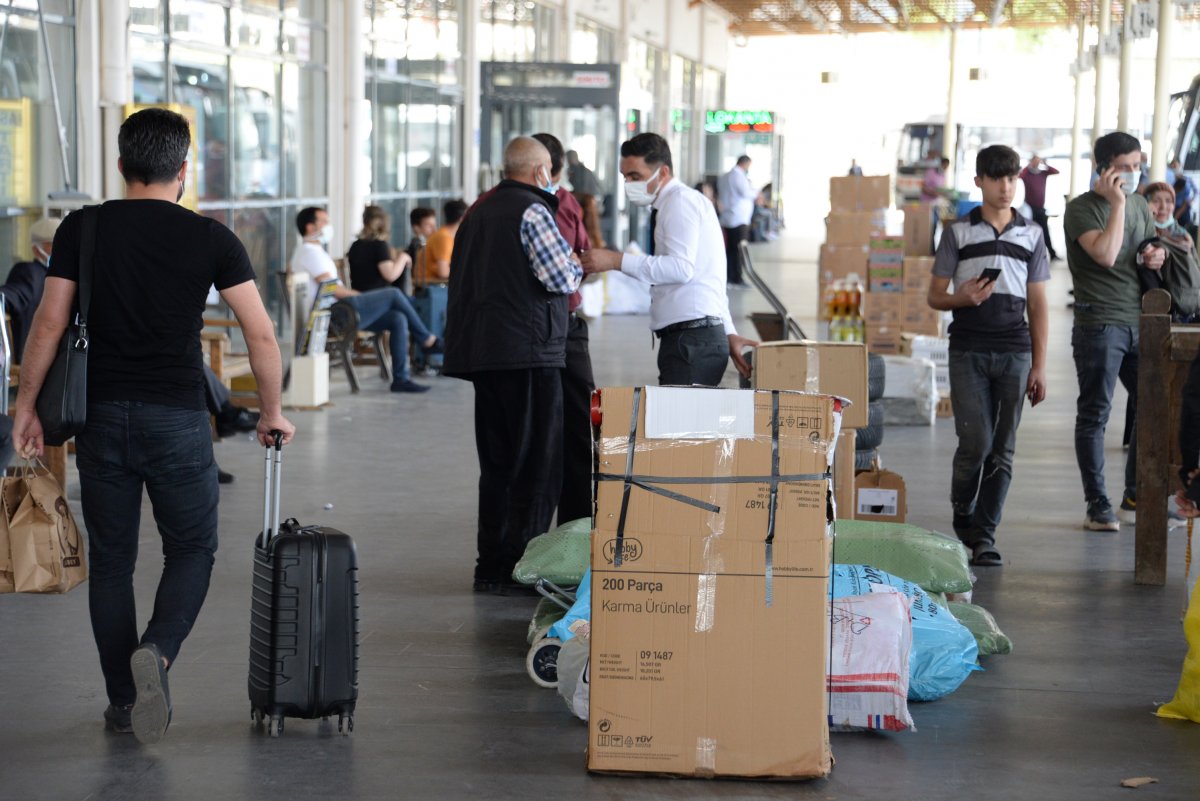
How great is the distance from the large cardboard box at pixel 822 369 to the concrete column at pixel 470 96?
581 inches

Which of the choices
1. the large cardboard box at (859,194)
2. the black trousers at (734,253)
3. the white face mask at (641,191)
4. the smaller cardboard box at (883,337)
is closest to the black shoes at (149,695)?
the white face mask at (641,191)

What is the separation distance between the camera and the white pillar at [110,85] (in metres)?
11.5

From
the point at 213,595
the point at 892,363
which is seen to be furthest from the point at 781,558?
the point at 892,363

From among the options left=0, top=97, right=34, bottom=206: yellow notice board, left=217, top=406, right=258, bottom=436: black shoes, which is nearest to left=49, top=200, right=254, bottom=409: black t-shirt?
left=217, top=406, right=258, bottom=436: black shoes

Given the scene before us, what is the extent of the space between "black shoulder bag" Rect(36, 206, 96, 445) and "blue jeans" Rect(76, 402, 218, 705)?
9 centimetres

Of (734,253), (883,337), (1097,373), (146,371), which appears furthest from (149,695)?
(734,253)

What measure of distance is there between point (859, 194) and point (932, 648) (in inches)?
452

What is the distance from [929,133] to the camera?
40281mm

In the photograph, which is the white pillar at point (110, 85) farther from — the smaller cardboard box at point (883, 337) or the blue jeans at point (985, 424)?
the blue jeans at point (985, 424)

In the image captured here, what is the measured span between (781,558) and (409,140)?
15.8m

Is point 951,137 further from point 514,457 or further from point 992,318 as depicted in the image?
point 514,457

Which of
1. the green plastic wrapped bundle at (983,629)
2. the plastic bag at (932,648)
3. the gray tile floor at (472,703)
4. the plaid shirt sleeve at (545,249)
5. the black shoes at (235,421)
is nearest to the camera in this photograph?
the gray tile floor at (472,703)

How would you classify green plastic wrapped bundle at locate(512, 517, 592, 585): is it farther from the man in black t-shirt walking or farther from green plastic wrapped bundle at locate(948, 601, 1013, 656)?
the man in black t-shirt walking

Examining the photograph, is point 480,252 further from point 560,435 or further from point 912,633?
point 912,633
